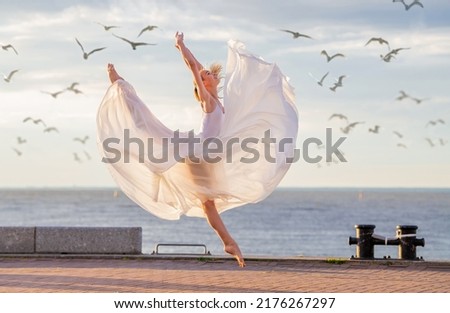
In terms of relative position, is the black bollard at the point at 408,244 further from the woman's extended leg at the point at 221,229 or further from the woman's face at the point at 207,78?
the woman's face at the point at 207,78

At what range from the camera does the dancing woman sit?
38.1 ft

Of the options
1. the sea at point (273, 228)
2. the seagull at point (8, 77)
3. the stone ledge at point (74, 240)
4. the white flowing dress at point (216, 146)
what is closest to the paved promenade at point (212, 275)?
the stone ledge at point (74, 240)

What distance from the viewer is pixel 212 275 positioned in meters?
14.5

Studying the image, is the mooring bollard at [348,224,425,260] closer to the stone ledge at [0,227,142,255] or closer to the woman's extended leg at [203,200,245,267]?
the stone ledge at [0,227,142,255]

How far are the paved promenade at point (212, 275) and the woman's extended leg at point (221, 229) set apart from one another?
138 centimetres

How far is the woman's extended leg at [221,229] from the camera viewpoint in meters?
11.4

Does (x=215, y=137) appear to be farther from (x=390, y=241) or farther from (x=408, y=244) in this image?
(x=408, y=244)

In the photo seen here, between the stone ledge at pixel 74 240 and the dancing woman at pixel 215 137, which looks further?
the stone ledge at pixel 74 240

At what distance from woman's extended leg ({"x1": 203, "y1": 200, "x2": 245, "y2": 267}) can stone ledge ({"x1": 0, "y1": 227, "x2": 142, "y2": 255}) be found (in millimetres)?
5568

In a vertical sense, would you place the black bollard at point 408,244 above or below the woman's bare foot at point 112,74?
below

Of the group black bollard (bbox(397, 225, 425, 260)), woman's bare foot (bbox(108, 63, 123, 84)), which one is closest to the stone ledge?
black bollard (bbox(397, 225, 425, 260))

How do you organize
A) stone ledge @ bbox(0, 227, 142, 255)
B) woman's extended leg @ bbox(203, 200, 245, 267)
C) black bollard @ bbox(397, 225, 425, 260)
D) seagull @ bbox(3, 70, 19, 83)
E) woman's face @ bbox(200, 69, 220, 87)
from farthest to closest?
seagull @ bbox(3, 70, 19, 83) < stone ledge @ bbox(0, 227, 142, 255) < black bollard @ bbox(397, 225, 425, 260) < woman's face @ bbox(200, 69, 220, 87) < woman's extended leg @ bbox(203, 200, 245, 267)

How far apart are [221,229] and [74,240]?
6269 millimetres

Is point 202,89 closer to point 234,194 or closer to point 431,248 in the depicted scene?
point 234,194
